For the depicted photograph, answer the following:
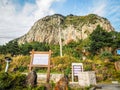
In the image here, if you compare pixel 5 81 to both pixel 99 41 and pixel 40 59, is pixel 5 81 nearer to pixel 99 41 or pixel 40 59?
pixel 40 59

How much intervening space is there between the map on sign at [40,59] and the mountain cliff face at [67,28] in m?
56.0

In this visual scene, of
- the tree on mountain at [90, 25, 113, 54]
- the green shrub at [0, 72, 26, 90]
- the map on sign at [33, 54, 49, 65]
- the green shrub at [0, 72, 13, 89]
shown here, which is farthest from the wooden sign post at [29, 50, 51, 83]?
the tree on mountain at [90, 25, 113, 54]

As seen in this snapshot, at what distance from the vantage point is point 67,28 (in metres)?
80.1

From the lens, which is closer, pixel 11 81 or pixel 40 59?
pixel 11 81

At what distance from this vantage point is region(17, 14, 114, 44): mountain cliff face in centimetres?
7362

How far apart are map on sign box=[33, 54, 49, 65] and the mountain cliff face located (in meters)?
56.0

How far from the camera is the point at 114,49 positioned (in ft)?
111

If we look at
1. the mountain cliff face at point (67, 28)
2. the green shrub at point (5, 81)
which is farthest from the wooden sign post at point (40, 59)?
the mountain cliff face at point (67, 28)

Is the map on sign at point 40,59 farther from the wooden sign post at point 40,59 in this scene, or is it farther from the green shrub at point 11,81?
the green shrub at point 11,81

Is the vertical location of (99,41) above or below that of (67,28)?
below

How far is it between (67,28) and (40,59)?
→ 6924 centimetres

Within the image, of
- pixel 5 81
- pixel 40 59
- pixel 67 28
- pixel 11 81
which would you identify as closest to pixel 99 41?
pixel 40 59

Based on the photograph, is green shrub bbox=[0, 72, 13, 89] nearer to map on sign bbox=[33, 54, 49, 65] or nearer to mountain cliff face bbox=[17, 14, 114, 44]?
map on sign bbox=[33, 54, 49, 65]

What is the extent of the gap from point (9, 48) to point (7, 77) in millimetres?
29888
